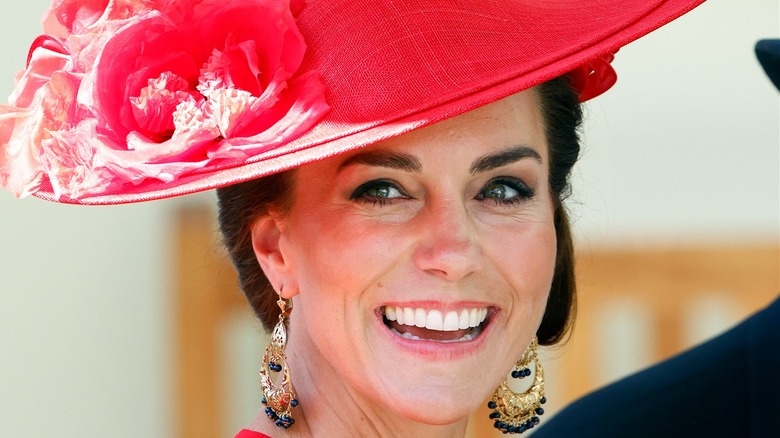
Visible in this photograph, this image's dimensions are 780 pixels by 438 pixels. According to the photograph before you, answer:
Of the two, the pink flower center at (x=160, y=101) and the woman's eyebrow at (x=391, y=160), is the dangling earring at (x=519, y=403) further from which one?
the pink flower center at (x=160, y=101)

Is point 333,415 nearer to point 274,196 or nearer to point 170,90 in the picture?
point 274,196

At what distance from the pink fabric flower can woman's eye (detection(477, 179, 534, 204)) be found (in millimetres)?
474

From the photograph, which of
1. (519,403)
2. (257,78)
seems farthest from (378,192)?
(519,403)

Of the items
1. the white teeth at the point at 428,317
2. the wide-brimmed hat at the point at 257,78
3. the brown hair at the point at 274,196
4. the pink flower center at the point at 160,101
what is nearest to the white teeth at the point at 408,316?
the white teeth at the point at 428,317

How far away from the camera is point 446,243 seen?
9.01 feet

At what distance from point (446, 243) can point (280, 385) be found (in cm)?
49

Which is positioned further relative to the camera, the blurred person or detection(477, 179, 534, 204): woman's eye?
detection(477, 179, 534, 204): woman's eye

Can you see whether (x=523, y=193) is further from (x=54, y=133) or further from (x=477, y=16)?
(x=54, y=133)

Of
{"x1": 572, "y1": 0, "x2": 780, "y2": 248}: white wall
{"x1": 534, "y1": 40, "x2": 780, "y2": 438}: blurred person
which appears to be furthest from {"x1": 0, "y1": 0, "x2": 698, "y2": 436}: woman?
{"x1": 572, "y1": 0, "x2": 780, "y2": 248}: white wall

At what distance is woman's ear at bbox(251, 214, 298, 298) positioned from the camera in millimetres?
2918

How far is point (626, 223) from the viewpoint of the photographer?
6.31 metres

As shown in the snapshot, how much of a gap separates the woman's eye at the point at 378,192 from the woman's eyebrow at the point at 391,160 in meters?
0.05

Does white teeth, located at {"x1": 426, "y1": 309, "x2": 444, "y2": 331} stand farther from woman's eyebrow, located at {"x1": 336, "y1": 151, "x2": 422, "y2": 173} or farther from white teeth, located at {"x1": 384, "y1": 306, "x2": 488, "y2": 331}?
woman's eyebrow, located at {"x1": 336, "y1": 151, "x2": 422, "y2": 173}

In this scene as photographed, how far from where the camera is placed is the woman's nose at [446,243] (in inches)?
108
